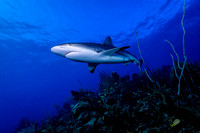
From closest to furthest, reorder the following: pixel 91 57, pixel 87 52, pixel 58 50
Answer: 1. pixel 58 50
2. pixel 87 52
3. pixel 91 57

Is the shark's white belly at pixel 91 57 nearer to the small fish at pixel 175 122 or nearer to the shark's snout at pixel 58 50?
the shark's snout at pixel 58 50

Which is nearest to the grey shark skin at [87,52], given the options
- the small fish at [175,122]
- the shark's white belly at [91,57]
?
the shark's white belly at [91,57]

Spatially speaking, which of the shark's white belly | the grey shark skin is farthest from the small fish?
the shark's white belly

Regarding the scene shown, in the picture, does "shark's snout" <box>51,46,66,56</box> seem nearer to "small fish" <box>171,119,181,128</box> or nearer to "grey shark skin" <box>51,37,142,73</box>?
"grey shark skin" <box>51,37,142,73</box>

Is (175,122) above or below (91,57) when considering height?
below

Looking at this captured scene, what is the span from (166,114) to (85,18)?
30578 millimetres

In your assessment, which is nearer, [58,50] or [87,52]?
[58,50]

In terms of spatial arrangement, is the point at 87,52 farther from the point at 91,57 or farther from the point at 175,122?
the point at 175,122

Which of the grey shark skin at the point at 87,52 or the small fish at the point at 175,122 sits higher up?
the grey shark skin at the point at 87,52

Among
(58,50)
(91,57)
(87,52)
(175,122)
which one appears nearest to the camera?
(175,122)

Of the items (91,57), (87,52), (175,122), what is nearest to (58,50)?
(87,52)

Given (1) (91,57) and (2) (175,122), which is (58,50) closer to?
(1) (91,57)

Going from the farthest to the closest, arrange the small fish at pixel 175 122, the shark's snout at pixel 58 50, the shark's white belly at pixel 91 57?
the shark's white belly at pixel 91 57, the shark's snout at pixel 58 50, the small fish at pixel 175 122

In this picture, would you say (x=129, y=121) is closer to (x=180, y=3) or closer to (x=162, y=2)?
(x=162, y=2)
